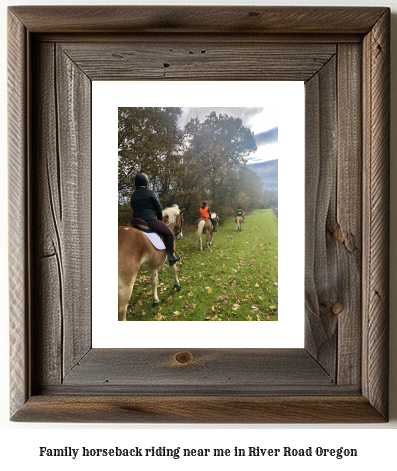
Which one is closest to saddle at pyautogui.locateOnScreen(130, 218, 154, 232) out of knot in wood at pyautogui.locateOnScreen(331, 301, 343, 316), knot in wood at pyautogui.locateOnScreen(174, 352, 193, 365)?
knot in wood at pyautogui.locateOnScreen(174, 352, 193, 365)

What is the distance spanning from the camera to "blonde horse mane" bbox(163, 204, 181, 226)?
24.5 inches

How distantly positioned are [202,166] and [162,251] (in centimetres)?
17

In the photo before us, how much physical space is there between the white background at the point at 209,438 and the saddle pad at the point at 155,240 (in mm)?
267

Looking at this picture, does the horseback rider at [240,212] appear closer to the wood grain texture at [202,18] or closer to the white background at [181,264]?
the white background at [181,264]

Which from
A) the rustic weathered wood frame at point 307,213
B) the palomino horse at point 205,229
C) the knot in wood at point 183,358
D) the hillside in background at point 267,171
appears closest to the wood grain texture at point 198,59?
the rustic weathered wood frame at point 307,213

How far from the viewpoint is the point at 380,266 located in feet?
1.94

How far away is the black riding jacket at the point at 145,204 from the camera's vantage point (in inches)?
24.2

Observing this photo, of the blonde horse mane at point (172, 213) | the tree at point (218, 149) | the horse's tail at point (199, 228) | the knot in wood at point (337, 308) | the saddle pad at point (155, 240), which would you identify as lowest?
the knot in wood at point (337, 308)

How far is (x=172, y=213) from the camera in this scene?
0.62 metres

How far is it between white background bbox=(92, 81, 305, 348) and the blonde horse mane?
0.27 feet

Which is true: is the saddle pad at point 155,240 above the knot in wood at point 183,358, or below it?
above

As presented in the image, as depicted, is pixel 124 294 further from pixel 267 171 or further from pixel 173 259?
pixel 267 171

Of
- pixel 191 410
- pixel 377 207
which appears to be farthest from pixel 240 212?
pixel 191 410

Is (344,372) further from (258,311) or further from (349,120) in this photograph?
(349,120)
